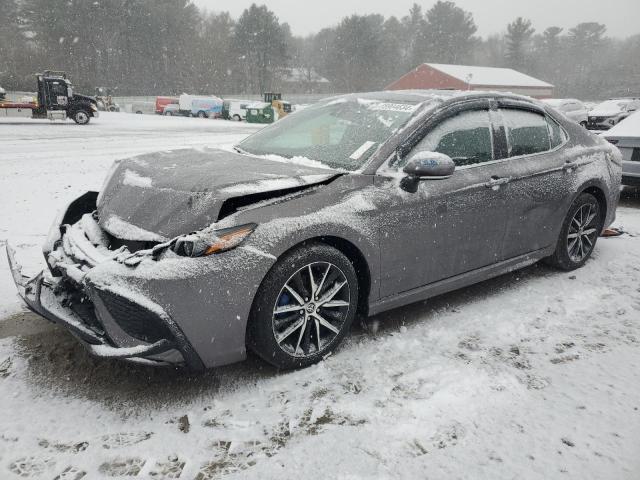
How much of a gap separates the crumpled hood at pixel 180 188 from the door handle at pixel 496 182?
49.2 inches

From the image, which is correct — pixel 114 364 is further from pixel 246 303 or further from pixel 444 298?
pixel 444 298

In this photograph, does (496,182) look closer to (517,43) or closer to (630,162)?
(630,162)

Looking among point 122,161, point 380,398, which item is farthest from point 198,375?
point 122,161

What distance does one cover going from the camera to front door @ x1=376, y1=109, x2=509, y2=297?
10.5 feet

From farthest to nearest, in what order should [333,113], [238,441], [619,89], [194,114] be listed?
[619,89]
[194,114]
[333,113]
[238,441]

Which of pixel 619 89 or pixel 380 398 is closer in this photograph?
pixel 380 398

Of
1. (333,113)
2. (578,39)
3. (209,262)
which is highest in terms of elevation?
(578,39)

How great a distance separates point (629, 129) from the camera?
7637 mm

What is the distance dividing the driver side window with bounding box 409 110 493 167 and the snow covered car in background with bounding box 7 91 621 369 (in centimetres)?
1

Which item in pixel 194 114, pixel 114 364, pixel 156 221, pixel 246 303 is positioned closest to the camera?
pixel 246 303

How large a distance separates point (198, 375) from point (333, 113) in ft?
7.33

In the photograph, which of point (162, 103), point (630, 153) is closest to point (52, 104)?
point (162, 103)

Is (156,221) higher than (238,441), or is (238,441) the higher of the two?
(156,221)

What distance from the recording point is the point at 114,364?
3021 millimetres
